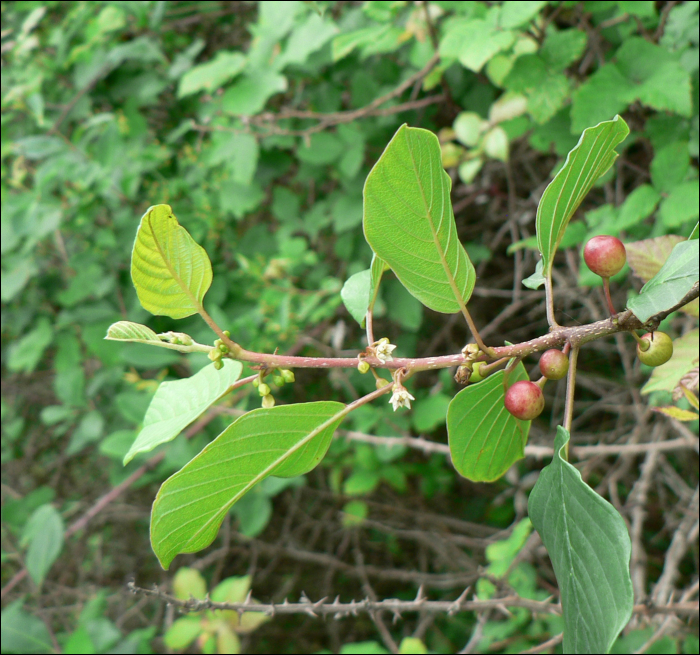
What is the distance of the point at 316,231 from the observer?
208cm

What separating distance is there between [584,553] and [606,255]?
1.09 feet

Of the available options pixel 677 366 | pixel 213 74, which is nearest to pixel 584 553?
pixel 677 366

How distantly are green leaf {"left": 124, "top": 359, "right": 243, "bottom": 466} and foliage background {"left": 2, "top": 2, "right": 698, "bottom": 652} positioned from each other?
95 cm

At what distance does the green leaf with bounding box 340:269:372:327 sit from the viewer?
0.79m

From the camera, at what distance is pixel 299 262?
1929mm

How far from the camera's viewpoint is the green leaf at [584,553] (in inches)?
21.1

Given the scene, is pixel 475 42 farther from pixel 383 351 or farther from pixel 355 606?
pixel 355 606

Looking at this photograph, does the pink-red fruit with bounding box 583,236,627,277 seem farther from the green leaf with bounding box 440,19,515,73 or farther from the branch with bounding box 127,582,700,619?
the green leaf with bounding box 440,19,515,73

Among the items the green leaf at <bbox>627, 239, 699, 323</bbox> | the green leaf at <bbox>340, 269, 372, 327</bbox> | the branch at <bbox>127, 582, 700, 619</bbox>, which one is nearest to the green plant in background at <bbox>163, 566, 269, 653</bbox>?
the branch at <bbox>127, 582, 700, 619</bbox>

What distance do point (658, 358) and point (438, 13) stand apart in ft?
4.64

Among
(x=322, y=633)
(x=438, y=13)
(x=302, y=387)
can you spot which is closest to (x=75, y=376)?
(x=302, y=387)

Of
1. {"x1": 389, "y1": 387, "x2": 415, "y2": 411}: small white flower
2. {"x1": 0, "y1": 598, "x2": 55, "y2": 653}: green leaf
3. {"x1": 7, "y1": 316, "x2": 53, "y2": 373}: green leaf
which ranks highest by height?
{"x1": 389, "y1": 387, "x2": 415, "y2": 411}: small white flower

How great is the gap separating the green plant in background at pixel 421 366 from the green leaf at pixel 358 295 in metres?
0.13

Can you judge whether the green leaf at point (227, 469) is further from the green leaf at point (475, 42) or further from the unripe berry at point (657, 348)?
the green leaf at point (475, 42)
